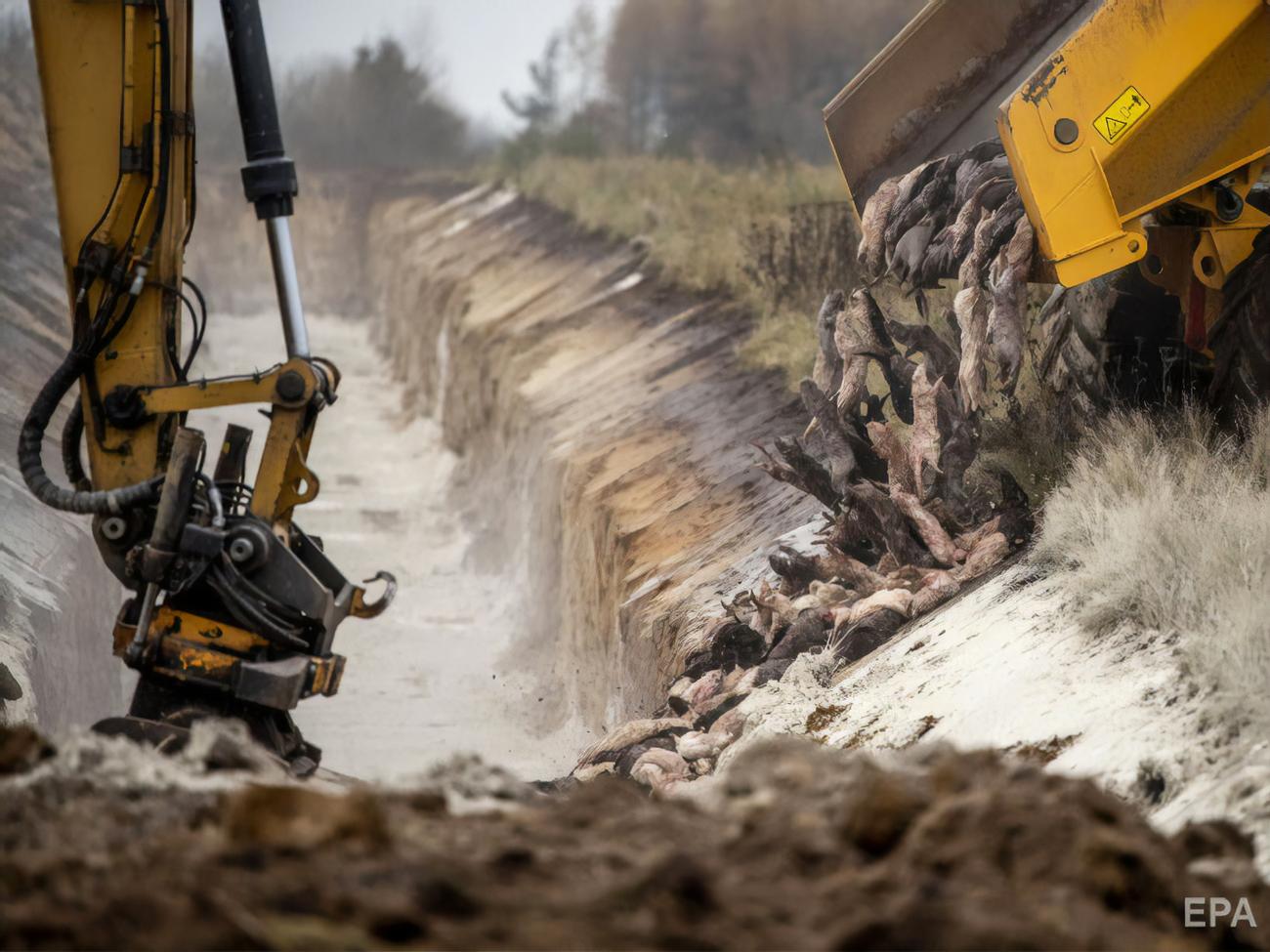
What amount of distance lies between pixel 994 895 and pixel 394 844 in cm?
140

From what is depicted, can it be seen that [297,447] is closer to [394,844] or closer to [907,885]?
[394,844]

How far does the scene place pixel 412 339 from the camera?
22.0m

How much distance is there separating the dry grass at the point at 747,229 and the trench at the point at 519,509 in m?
A: 0.33

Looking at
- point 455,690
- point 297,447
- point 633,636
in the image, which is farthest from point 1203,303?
point 455,690

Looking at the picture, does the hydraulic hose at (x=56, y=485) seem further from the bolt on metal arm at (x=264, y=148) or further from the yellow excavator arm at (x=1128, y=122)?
the yellow excavator arm at (x=1128, y=122)

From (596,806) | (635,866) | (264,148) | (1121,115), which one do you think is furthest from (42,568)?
(635,866)

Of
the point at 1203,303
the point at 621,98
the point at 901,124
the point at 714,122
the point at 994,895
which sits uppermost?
the point at 621,98

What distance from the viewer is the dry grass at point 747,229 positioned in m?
12.6

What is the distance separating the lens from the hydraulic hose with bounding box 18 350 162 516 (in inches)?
240

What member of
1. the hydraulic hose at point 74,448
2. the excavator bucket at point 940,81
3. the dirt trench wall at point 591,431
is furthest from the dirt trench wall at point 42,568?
the excavator bucket at point 940,81

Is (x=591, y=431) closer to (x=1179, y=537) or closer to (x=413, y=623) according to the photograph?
(x=413, y=623)

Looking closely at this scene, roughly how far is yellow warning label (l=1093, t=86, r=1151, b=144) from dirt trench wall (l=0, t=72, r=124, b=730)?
622 cm

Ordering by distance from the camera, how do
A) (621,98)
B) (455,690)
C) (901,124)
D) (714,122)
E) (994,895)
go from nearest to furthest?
(994,895)
(901,124)
(455,690)
(714,122)
(621,98)

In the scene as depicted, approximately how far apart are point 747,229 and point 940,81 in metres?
7.12
